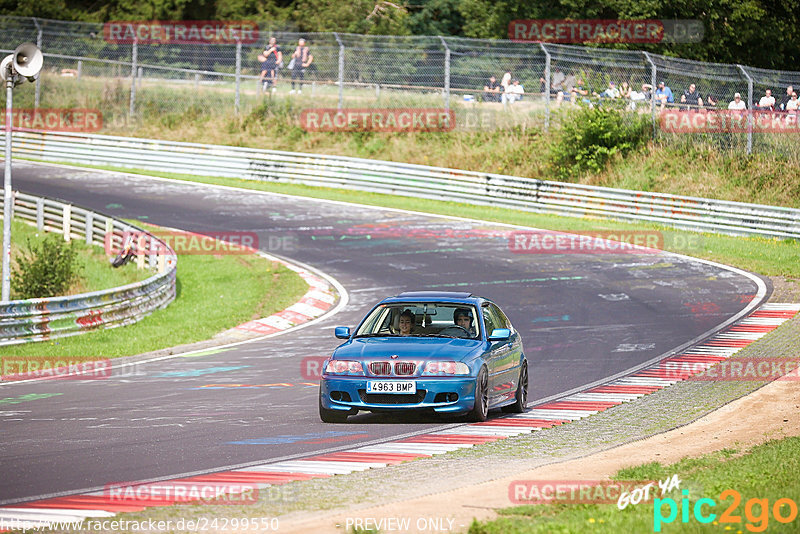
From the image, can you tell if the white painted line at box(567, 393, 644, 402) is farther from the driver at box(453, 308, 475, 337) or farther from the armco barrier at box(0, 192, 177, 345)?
the armco barrier at box(0, 192, 177, 345)

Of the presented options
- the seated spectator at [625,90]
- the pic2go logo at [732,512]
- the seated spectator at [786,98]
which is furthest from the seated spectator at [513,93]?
the pic2go logo at [732,512]

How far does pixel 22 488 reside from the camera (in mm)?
8250

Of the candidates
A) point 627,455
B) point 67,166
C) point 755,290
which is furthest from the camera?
point 67,166

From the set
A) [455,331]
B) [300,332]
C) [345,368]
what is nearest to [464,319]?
[455,331]

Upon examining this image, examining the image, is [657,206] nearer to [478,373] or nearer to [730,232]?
[730,232]

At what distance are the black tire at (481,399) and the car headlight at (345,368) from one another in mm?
1201

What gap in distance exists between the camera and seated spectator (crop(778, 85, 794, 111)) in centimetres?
3138

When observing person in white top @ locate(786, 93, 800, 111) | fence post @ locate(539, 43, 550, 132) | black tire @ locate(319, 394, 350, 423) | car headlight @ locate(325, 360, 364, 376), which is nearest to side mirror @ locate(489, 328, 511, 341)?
car headlight @ locate(325, 360, 364, 376)

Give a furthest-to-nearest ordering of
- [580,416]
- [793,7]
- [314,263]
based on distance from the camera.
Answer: [793,7] < [314,263] < [580,416]

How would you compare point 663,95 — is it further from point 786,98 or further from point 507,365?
point 507,365

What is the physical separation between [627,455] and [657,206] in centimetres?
2251

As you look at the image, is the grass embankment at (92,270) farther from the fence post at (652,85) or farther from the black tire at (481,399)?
the fence post at (652,85)

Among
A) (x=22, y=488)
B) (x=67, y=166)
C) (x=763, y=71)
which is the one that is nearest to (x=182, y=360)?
(x=22, y=488)

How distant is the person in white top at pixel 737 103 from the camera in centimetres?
3216
